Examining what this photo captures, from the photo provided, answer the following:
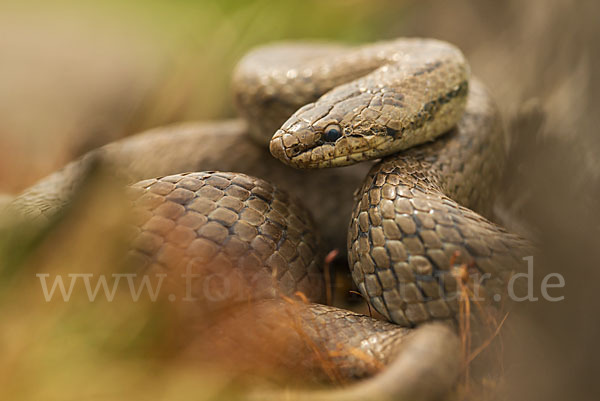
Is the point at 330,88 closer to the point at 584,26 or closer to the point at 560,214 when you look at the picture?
the point at 584,26

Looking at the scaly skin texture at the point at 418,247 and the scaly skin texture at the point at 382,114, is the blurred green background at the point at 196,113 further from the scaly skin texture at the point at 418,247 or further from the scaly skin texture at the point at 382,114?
the scaly skin texture at the point at 382,114

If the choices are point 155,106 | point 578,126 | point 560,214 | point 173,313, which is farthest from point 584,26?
point 155,106

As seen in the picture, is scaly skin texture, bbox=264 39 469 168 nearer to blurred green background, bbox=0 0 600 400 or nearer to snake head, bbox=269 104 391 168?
snake head, bbox=269 104 391 168

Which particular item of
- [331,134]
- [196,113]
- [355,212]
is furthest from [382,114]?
[196,113]

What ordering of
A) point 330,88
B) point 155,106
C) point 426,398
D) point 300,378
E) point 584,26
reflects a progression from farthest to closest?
point 155,106
point 330,88
point 584,26
point 300,378
point 426,398

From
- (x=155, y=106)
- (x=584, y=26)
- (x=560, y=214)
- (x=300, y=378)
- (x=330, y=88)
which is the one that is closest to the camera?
(x=300, y=378)

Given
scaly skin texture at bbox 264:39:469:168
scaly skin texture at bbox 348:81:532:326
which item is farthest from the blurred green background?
scaly skin texture at bbox 264:39:469:168

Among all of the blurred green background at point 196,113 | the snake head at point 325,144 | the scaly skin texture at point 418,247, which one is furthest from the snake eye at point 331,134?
the blurred green background at point 196,113

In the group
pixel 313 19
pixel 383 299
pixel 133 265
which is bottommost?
pixel 383 299
